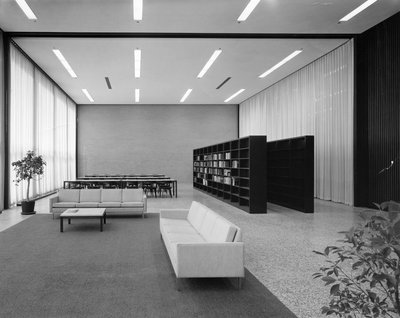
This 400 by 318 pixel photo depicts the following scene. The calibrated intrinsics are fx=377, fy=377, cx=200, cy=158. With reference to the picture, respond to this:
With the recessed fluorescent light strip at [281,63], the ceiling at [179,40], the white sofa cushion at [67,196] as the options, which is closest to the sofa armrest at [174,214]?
the white sofa cushion at [67,196]

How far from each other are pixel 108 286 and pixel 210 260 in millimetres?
1135

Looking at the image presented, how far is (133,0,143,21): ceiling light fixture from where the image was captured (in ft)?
28.0

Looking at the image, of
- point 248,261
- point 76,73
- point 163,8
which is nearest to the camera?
point 248,261

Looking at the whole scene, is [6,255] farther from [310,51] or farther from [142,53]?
[310,51]

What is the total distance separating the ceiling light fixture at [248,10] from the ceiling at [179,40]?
0.14 metres

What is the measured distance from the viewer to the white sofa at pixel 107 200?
917 centimetres

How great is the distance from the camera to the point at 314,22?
10.1 m

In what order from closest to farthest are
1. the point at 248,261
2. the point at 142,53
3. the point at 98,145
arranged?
the point at 248,261
the point at 142,53
the point at 98,145

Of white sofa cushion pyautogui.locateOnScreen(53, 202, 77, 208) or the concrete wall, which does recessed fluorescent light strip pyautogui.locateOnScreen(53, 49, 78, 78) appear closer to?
white sofa cushion pyautogui.locateOnScreen(53, 202, 77, 208)


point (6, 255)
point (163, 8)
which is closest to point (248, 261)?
point (6, 255)

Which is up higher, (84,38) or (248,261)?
(84,38)

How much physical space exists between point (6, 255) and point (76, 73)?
36.4ft

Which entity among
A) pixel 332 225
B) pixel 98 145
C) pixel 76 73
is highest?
pixel 76 73

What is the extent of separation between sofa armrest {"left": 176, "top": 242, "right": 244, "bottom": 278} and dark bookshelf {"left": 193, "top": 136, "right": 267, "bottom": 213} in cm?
607
